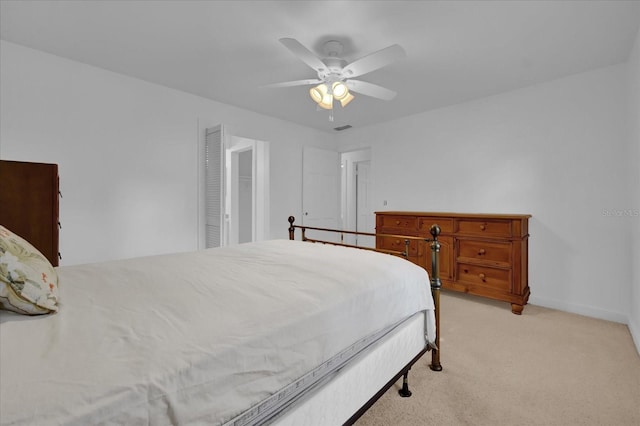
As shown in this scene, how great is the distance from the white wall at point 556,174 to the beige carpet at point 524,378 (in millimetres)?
499

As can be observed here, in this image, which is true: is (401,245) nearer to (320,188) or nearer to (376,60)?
(320,188)

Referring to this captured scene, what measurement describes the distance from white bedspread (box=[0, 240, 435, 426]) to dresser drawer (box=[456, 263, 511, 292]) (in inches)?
80.8

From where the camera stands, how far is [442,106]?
13.5 feet

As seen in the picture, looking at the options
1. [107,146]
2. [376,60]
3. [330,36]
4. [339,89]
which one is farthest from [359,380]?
[107,146]

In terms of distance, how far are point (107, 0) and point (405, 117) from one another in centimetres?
378

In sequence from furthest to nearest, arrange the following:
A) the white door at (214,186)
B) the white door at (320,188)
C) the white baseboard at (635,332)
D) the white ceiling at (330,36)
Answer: the white door at (320,188)
the white door at (214,186)
the white baseboard at (635,332)
the white ceiling at (330,36)

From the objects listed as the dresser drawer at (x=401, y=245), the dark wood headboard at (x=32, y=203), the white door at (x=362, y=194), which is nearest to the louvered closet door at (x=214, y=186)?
the dark wood headboard at (x=32, y=203)

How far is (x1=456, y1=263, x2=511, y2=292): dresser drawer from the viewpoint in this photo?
10.2 ft

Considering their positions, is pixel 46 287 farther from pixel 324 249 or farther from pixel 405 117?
pixel 405 117

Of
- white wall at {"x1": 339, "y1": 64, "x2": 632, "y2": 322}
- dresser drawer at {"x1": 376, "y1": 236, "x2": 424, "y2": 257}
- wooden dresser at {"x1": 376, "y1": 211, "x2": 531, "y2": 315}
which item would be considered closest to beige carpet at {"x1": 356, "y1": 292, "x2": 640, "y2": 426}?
wooden dresser at {"x1": 376, "y1": 211, "x2": 531, "y2": 315}

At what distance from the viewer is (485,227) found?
3248 mm

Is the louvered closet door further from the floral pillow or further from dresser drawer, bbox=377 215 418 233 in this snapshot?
the floral pillow

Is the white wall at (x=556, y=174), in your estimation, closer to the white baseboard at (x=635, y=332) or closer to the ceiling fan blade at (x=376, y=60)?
the white baseboard at (x=635, y=332)

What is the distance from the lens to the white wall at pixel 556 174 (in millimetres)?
2938
